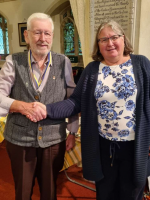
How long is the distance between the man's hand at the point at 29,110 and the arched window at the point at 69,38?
16.3 feet

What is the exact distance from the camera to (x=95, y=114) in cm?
127

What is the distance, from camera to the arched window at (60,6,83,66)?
614cm

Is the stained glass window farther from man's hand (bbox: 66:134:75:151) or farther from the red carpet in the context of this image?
man's hand (bbox: 66:134:75:151)

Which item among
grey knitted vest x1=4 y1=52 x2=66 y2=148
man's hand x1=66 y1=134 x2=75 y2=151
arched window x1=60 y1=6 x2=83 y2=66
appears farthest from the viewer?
arched window x1=60 y1=6 x2=83 y2=66

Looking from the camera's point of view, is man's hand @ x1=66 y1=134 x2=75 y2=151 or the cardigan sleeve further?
man's hand @ x1=66 y1=134 x2=75 y2=151

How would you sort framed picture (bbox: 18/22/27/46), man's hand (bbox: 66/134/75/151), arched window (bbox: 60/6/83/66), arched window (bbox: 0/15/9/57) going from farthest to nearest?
1. arched window (bbox: 0/15/9/57)
2. framed picture (bbox: 18/22/27/46)
3. arched window (bbox: 60/6/83/66)
4. man's hand (bbox: 66/134/75/151)

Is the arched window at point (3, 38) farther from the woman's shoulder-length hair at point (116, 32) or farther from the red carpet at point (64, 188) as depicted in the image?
the woman's shoulder-length hair at point (116, 32)

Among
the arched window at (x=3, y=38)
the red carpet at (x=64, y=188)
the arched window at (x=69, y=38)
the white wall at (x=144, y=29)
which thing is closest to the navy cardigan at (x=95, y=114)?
the red carpet at (x=64, y=188)

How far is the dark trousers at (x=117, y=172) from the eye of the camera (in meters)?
1.27

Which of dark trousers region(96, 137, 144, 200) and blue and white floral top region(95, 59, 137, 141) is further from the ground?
blue and white floral top region(95, 59, 137, 141)

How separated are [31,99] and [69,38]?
5463 millimetres

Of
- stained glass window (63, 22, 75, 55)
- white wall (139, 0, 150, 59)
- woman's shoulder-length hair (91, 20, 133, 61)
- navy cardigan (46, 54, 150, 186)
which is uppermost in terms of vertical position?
stained glass window (63, 22, 75, 55)

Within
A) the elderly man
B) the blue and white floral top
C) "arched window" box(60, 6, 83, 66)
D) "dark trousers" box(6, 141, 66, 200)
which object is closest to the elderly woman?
the blue and white floral top

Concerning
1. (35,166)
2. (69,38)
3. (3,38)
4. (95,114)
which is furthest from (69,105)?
(3,38)
